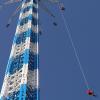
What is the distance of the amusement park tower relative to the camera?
184 ft

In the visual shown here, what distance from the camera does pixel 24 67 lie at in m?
59.7

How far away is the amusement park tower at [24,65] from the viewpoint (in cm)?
5616

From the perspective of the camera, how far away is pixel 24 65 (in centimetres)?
6041

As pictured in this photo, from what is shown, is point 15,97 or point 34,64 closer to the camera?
point 15,97

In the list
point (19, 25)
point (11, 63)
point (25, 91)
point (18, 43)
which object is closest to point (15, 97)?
point (25, 91)

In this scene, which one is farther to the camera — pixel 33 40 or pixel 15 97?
pixel 33 40

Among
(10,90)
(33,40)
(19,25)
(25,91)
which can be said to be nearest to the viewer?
(25,91)

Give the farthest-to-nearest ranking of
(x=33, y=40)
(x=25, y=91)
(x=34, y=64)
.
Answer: (x=33, y=40)
(x=34, y=64)
(x=25, y=91)

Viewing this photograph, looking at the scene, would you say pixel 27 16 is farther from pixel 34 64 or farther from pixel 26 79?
pixel 26 79

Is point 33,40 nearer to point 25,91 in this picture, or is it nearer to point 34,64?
point 34,64

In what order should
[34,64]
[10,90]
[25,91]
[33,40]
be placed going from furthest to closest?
[33,40], [34,64], [10,90], [25,91]

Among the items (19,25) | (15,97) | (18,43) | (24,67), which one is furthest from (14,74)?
(19,25)

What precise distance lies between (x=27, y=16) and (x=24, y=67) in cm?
2174

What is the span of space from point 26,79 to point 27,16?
25.2m
